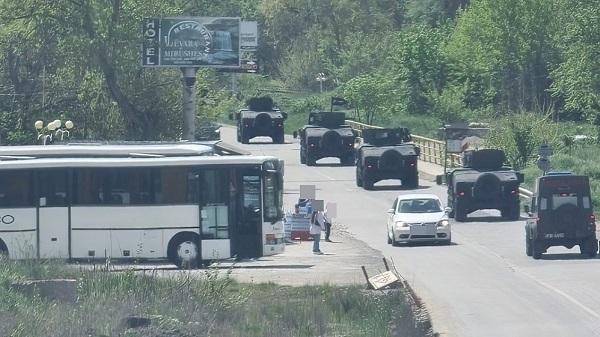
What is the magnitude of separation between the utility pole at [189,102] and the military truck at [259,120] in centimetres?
1851

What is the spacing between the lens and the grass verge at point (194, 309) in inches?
814

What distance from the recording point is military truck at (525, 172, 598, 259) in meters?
33.1

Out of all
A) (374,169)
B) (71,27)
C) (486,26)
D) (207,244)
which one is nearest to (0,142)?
(71,27)

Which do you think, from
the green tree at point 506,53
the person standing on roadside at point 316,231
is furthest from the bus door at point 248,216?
the green tree at point 506,53

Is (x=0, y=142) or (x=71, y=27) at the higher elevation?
(x=71, y=27)

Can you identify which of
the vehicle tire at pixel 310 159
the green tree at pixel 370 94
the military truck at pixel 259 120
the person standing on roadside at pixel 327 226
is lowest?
the person standing on roadside at pixel 327 226

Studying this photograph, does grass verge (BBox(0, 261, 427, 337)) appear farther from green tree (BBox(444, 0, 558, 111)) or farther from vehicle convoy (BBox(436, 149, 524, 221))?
green tree (BBox(444, 0, 558, 111))

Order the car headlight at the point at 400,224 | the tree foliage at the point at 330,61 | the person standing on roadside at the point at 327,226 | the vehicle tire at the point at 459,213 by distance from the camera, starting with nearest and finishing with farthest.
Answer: the car headlight at the point at 400,224, the person standing on roadside at the point at 327,226, the vehicle tire at the point at 459,213, the tree foliage at the point at 330,61

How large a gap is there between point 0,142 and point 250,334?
34.0 metres

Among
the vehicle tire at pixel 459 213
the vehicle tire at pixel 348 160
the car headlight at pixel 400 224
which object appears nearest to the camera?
the car headlight at pixel 400 224

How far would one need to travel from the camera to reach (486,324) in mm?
22469

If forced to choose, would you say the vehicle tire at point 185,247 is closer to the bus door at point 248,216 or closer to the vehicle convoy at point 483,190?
the bus door at point 248,216

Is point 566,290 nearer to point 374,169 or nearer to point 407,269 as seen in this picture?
point 407,269

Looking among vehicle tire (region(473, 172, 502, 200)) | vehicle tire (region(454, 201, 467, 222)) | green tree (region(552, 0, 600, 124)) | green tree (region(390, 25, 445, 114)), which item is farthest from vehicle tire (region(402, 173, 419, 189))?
green tree (region(390, 25, 445, 114))
